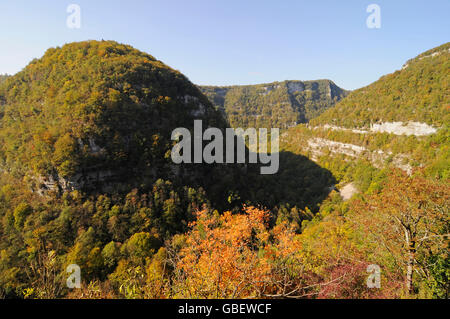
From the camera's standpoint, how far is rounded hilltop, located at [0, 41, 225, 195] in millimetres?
43281

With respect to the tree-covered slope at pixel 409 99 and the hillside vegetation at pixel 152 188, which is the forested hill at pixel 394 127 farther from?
the hillside vegetation at pixel 152 188

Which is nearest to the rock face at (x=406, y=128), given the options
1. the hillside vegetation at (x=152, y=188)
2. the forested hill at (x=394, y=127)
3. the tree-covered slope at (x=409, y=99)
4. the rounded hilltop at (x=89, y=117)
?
the forested hill at (x=394, y=127)

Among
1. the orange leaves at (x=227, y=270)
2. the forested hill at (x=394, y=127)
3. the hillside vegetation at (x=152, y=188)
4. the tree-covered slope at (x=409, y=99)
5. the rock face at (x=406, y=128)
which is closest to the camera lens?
the orange leaves at (x=227, y=270)

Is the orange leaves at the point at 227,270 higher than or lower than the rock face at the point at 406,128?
lower

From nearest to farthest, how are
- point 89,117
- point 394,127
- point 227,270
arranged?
1. point 227,270
2. point 89,117
3. point 394,127

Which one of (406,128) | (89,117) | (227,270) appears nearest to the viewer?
(227,270)

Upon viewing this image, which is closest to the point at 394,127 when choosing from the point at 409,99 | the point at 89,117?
the point at 409,99

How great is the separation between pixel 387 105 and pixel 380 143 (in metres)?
18.4

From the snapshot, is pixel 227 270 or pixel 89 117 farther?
pixel 89 117

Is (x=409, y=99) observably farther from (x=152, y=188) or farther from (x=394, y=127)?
(x=152, y=188)

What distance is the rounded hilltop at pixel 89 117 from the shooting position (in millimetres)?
43281

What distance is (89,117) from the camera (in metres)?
46.3

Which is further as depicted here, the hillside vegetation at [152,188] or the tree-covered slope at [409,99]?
the tree-covered slope at [409,99]
